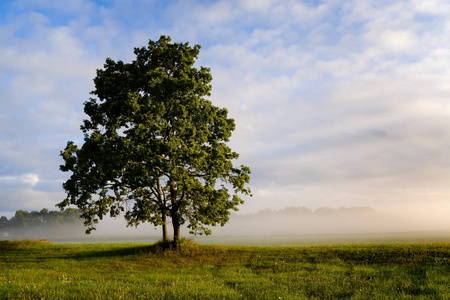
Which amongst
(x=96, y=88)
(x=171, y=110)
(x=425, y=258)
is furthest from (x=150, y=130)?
(x=425, y=258)

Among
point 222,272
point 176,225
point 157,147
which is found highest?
point 157,147

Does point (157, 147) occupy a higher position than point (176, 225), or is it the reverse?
point (157, 147)

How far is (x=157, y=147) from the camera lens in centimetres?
2259

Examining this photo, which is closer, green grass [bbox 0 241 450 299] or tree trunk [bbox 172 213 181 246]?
green grass [bbox 0 241 450 299]

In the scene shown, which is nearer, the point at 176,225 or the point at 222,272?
the point at 222,272

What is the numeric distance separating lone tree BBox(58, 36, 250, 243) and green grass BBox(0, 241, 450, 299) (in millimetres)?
3788

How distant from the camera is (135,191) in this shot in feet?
85.0

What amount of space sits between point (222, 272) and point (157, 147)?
10888mm

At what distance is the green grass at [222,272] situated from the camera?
10.3 metres

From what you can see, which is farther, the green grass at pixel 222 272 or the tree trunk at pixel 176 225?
the tree trunk at pixel 176 225

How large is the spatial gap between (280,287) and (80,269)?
1457 centimetres

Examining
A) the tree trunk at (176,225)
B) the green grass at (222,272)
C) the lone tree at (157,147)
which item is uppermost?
the lone tree at (157,147)

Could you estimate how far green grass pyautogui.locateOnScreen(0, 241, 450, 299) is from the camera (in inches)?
405

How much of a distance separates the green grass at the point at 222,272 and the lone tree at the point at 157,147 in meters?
3.79
